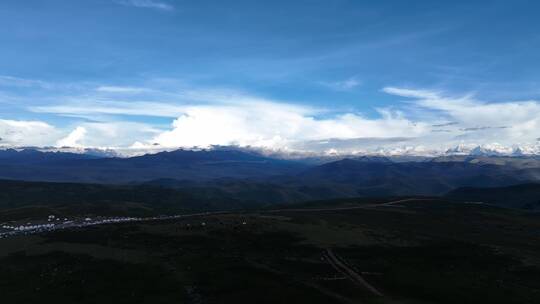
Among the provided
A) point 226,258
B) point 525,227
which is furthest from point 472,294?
point 525,227

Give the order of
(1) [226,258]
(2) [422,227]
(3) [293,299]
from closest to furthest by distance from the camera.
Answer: (3) [293,299], (1) [226,258], (2) [422,227]

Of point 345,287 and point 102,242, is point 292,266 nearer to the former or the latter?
point 345,287

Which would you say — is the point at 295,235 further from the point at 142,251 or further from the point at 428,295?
the point at 428,295

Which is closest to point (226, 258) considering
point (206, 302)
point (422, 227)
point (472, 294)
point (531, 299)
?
point (206, 302)

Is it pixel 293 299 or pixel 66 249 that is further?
pixel 66 249

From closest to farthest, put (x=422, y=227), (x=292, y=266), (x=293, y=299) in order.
Result: (x=293, y=299) → (x=292, y=266) → (x=422, y=227)

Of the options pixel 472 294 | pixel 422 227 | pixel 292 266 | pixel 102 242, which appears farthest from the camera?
pixel 422 227
